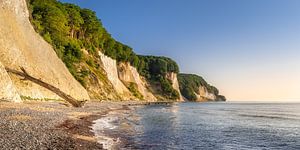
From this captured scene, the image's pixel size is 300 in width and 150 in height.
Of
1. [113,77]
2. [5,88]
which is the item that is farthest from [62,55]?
[5,88]

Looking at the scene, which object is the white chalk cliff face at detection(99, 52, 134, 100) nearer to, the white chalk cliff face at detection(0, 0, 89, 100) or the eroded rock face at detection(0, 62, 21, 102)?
the white chalk cliff face at detection(0, 0, 89, 100)

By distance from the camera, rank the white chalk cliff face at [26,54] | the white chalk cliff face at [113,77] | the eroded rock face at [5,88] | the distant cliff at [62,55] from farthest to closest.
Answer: the white chalk cliff face at [113,77] → the distant cliff at [62,55] → the white chalk cliff face at [26,54] → the eroded rock face at [5,88]

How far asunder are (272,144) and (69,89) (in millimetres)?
43080

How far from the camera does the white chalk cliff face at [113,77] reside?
103 m

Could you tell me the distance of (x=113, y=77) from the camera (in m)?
107

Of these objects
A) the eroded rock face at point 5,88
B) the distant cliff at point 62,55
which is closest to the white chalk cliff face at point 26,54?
the distant cliff at point 62,55

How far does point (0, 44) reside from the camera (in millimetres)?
39250

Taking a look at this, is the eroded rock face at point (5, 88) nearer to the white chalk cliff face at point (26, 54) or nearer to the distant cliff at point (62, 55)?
the distant cliff at point (62, 55)

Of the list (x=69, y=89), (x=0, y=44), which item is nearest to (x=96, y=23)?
(x=69, y=89)

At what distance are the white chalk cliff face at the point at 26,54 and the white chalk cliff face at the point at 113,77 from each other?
42.0 meters

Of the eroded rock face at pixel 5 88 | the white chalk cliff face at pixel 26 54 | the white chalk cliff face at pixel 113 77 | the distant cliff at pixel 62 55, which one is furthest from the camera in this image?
the white chalk cliff face at pixel 113 77

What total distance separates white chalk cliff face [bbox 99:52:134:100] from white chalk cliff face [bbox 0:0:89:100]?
138ft

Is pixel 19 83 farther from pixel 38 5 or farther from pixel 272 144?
pixel 38 5

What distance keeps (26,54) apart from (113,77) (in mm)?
61096
